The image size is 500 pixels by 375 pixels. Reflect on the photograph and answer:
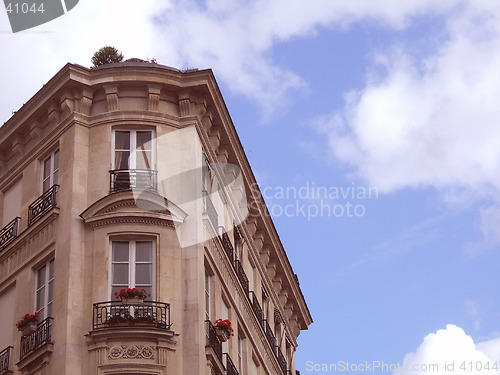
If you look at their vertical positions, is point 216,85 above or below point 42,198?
above

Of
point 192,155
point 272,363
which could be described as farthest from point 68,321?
point 272,363

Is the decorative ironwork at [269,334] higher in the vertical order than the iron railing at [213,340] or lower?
higher

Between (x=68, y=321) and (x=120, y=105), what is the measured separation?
6716 millimetres

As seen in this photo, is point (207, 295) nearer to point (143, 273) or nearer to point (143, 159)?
point (143, 273)

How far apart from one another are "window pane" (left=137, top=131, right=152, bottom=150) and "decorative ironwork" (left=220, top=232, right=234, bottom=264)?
3.63 meters

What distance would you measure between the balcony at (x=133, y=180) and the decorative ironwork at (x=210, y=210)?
1609 millimetres

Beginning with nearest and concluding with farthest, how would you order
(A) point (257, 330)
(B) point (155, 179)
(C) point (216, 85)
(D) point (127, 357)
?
(D) point (127, 357)
(B) point (155, 179)
(C) point (216, 85)
(A) point (257, 330)

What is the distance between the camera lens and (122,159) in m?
32.8

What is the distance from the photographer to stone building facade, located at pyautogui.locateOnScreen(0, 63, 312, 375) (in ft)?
98.1

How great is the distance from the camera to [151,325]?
29781mm

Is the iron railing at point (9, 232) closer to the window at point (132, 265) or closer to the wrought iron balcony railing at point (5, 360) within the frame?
the wrought iron balcony railing at point (5, 360)

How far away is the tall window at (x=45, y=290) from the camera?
102 feet

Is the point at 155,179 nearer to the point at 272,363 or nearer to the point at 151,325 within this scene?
the point at 151,325

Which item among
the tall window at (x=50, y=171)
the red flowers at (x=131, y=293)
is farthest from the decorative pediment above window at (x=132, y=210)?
the tall window at (x=50, y=171)
